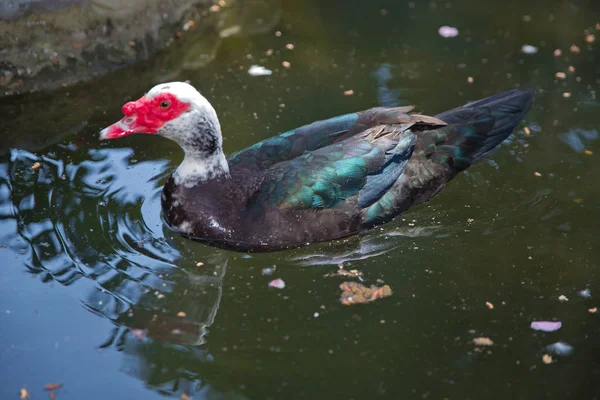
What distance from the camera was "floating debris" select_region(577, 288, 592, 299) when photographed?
4.41 metres

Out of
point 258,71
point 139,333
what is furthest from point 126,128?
point 258,71

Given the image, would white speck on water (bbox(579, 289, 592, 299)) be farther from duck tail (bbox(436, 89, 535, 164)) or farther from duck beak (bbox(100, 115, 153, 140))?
duck beak (bbox(100, 115, 153, 140))

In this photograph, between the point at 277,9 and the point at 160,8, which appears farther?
the point at 277,9

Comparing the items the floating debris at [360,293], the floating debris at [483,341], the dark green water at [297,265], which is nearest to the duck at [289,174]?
the dark green water at [297,265]

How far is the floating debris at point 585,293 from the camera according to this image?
14.5ft

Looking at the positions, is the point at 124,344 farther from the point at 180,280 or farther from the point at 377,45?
the point at 377,45

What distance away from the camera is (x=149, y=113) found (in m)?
4.57

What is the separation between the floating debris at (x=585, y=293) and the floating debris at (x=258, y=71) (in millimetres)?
3349

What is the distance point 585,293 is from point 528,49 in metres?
3.29

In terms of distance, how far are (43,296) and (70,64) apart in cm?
286

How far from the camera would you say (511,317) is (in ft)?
13.9

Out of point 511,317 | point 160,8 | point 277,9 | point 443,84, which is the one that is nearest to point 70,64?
point 160,8

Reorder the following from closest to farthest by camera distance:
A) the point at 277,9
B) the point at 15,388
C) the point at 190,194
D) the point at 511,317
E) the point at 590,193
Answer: the point at 15,388
the point at 511,317
the point at 190,194
the point at 590,193
the point at 277,9

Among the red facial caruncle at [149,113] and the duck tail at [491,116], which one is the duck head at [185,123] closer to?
the red facial caruncle at [149,113]
